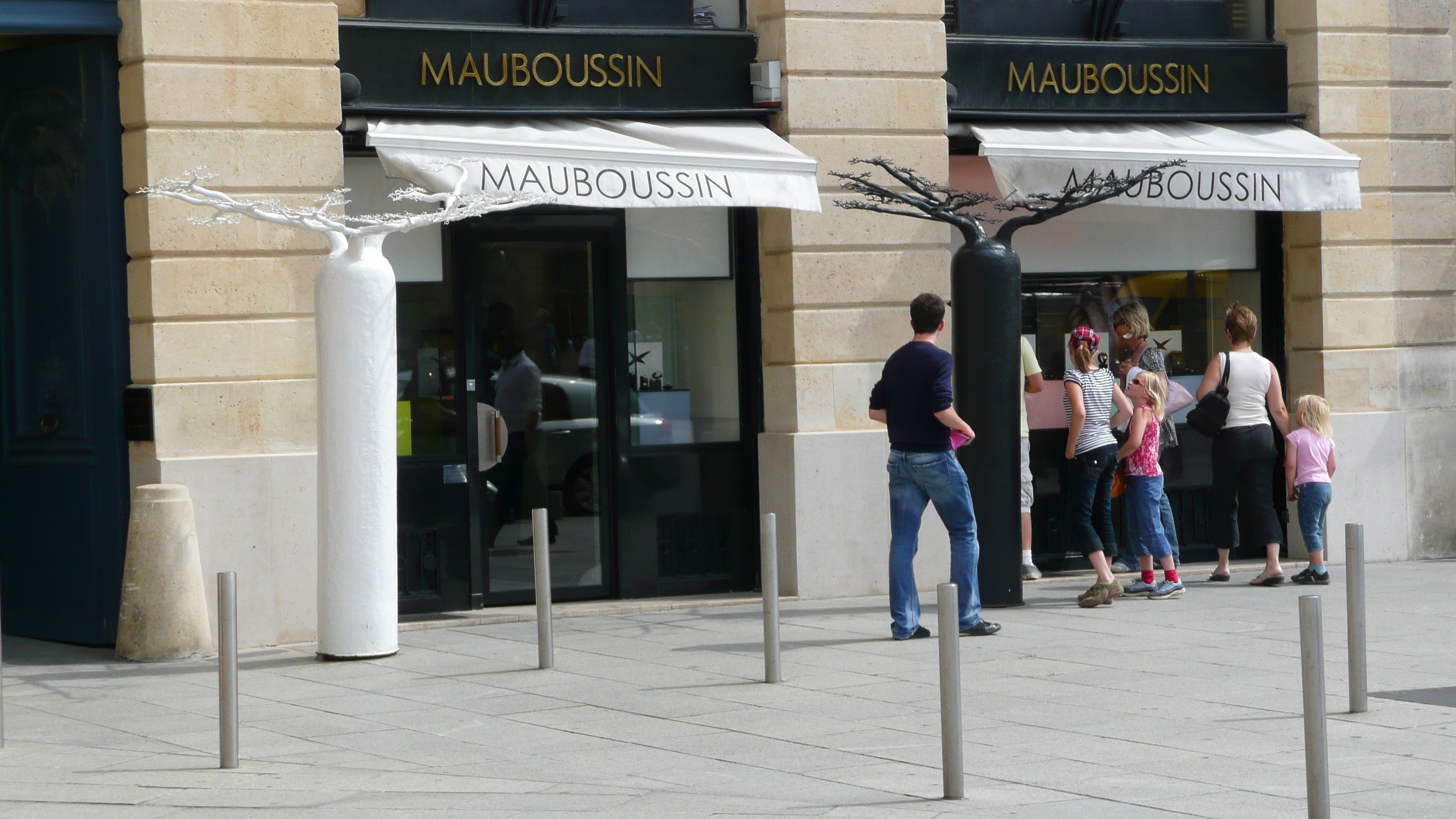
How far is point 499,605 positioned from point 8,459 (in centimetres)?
310

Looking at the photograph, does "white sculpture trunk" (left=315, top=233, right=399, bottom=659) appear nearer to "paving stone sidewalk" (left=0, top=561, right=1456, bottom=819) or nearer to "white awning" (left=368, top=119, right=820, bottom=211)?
"paving stone sidewalk" (left=0, top=561, right=1456, bottom=819)

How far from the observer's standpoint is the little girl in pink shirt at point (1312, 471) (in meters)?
Result: 11.8

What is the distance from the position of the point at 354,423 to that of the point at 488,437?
2013 mm

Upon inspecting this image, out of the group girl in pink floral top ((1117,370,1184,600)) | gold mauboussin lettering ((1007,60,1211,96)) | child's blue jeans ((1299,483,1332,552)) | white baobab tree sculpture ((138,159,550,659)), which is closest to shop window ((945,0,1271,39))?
gold mauboussin lettering ((1007,60,1211,96))

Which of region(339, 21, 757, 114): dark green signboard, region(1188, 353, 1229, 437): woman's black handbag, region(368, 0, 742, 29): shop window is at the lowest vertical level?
region(1188, 353, 1229, 437): woman's black handbag

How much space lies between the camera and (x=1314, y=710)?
5453 millimetres

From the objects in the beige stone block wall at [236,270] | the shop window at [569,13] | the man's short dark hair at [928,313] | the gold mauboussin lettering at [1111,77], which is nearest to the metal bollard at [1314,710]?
the man's short dark hair at [928,313]

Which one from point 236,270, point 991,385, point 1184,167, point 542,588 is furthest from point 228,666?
point 1184,167

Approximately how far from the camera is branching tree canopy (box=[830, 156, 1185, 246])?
10867mm

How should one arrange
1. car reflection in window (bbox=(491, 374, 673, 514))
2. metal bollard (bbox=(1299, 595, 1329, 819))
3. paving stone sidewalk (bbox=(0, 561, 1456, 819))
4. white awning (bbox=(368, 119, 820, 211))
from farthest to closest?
car reflection in window (bbox=(491, 374, 673, 514)) < white awning (bbox=(368, 119, 820, 211)) < paving stone sidewalk (bbox=(0, 561, 1456, 819)) < metal bollard (bbox=(1299, 595, 1329, 819))

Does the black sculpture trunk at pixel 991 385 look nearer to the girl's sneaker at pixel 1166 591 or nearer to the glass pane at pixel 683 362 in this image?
the girl's sneaker at pixel 1166 591

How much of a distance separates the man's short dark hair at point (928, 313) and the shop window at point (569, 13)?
316cm

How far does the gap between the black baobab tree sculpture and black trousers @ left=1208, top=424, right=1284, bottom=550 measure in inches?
80.5

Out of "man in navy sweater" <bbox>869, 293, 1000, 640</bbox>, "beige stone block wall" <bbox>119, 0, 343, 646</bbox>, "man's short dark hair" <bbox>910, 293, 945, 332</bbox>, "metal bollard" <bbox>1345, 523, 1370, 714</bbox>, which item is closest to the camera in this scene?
"metal bollard" <bbox>1345, 523, 1370, 714</bbox>
